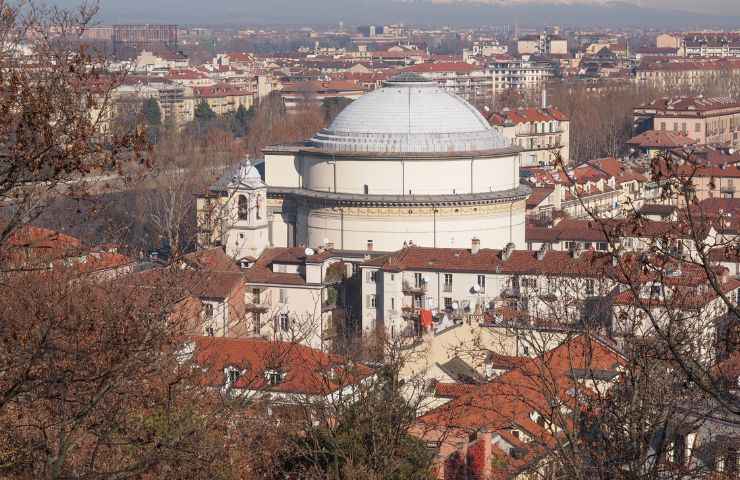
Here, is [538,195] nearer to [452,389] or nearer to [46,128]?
[452,389]

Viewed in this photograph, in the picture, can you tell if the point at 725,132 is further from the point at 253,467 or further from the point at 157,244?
the point at 253,467

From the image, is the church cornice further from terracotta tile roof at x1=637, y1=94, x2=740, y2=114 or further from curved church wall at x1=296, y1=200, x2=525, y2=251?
terracotta tile roof at x1=637, y1=94, x2=740, y2=114

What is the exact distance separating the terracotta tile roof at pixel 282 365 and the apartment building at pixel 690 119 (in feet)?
161

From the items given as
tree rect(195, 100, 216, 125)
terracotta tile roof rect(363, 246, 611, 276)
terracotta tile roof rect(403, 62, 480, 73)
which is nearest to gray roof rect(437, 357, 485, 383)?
terracotta tile roof rect(363, 246, 611, 276)

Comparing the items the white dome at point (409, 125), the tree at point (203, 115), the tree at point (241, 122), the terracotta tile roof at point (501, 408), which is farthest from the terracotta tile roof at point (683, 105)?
the terracotta tile roof at point (501, 408)

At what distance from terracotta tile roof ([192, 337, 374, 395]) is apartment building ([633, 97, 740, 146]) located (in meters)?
48.9

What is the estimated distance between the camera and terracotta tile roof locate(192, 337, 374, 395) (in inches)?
496

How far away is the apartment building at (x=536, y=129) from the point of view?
5325 centimetres

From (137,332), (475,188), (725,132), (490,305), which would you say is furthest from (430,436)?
(725,132)

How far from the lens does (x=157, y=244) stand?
29719 mm

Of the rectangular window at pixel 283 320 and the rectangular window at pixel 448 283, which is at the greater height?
the rectangular window at pixel 448 283

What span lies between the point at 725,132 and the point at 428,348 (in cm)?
5176

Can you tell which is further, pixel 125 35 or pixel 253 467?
pixel 125 35

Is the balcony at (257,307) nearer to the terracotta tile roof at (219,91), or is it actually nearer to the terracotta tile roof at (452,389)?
the terracotta tile roof at (452,389)
